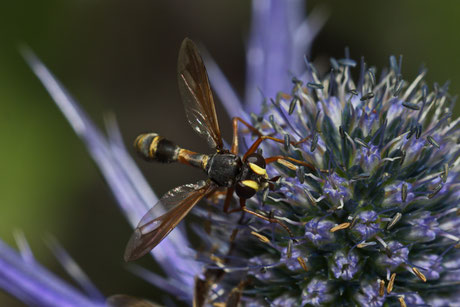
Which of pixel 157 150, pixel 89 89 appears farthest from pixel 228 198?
pixel 89 89

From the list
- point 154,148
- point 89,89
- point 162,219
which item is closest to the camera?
point 162,219

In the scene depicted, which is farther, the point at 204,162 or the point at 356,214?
the point at 204,162

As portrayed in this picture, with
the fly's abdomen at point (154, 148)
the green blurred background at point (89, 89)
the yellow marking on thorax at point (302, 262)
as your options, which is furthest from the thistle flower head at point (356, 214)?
the green blurred background at point (89, 89)

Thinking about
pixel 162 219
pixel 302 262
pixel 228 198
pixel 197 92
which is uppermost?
pixel 197 92

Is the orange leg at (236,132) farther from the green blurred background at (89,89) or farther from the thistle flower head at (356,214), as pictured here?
the green blurred background at (89,89)

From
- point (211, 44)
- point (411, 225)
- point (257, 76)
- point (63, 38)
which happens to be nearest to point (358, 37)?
point (211, 44)

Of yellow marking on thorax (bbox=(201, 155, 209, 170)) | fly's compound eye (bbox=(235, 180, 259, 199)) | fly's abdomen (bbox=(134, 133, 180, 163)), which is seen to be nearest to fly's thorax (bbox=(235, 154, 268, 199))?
fly's compound eye (bbox=(235, 180, 259, 199))

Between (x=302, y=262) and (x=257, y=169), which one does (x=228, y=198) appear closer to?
(x=257, y=169)

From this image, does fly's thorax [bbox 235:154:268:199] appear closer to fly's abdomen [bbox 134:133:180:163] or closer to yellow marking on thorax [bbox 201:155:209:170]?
yellow marking on thorax [bbox 201:155:209:170]
